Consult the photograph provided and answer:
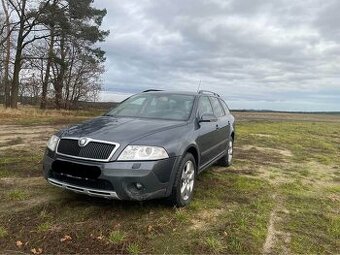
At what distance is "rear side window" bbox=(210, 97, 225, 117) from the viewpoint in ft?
24.9

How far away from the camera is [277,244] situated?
14.3 feet

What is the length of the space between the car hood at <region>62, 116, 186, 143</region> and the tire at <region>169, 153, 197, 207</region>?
1.75ft

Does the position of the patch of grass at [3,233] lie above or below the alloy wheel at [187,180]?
below

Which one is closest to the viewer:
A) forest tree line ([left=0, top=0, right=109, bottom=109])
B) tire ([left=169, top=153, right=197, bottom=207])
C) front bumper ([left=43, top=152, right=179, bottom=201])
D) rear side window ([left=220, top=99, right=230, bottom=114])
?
front bumper ([left=43, top=152, right=179, bottom=201])

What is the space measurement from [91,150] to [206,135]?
2208 millimetres

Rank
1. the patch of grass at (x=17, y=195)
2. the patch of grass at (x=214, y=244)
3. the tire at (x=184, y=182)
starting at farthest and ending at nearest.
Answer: the patch of grass at (x=17, y=195) < the tire at (x=184, y=182) < the patch of grass at (x=214, y=244)

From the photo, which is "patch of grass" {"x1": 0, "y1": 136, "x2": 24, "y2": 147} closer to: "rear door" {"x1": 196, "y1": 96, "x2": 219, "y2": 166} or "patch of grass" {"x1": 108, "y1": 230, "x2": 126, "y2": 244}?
"rear door" {"x1": 196, "y1": 96, "x2": 219, "y2": 166}

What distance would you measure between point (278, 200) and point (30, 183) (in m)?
3.94

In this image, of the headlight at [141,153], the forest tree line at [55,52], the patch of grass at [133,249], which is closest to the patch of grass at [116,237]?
the patch of grass at [133,249]

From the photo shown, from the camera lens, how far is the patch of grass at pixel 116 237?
4168 mm

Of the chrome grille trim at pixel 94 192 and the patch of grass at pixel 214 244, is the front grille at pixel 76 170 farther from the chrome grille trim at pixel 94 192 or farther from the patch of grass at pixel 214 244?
the patch of grass at pixel 214 244

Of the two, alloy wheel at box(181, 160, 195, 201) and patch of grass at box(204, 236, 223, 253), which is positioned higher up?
alloy wheel at box(181, 160, 195, 201)

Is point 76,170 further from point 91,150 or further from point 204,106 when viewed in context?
point 204,106

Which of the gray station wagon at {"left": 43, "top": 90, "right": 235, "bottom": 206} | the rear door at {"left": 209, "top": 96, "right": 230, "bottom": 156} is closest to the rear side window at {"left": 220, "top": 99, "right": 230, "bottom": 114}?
the rear door at {"left": 209, "top": 96, "right": 230, "bottom": 156}
